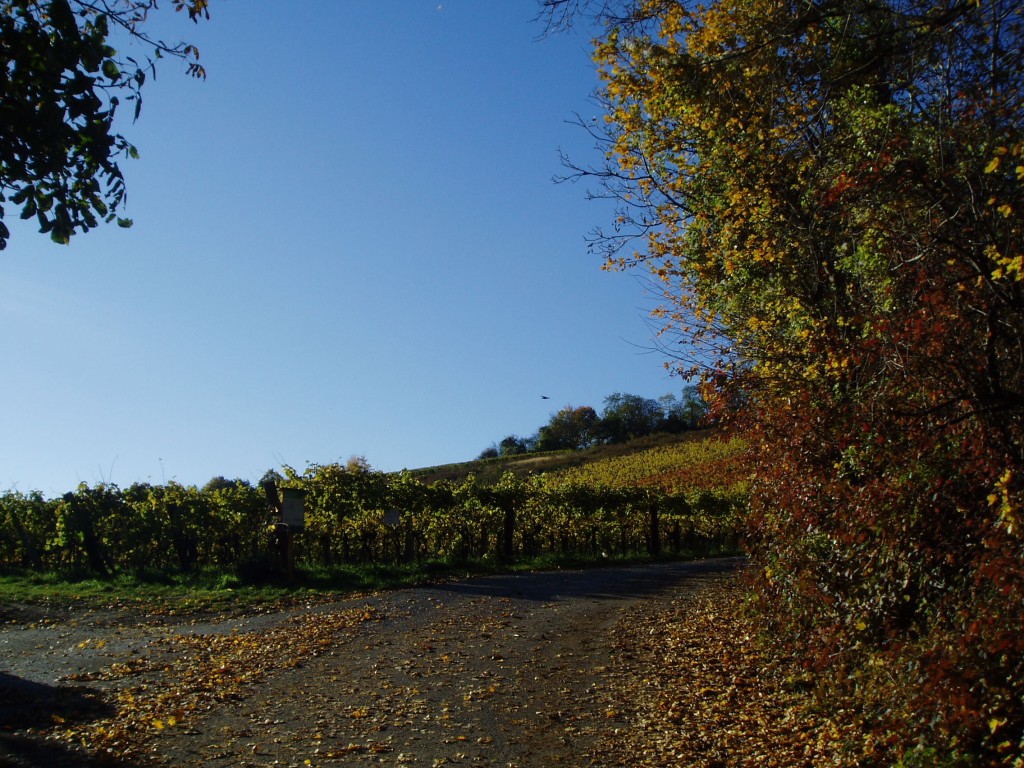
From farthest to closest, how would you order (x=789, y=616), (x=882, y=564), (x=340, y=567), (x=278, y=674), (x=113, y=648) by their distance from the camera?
(x=340, y=567) → (x=113, y=648) → (x=278, y=674) → (x=789, y=616) → (x=882, y=564)

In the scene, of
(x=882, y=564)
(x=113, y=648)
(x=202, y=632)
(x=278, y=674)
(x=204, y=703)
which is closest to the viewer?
(x=882, y=564)

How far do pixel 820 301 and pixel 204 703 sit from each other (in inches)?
367

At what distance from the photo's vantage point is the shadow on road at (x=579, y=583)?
17828 millimetres

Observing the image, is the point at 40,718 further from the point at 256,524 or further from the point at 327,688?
the point at 256,524

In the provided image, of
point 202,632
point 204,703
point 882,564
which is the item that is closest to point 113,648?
point 202,632

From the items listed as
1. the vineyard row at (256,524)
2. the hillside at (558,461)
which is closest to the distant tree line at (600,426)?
the hillside at (558,461)

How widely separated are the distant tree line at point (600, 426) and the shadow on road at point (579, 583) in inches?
2681

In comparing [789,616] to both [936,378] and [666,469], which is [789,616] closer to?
[936,378]

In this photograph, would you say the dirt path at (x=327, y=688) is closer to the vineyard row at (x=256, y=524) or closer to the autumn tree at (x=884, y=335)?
the autumn tree at (x=884, y=335)

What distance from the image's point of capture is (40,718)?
26.3 ft

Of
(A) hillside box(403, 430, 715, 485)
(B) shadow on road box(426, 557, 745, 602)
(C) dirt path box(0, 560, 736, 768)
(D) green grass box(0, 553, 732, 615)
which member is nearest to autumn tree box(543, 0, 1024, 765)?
(C) dirt path box(0, 560, 736, 768)

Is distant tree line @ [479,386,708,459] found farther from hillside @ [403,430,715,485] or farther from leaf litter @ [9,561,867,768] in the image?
leaf litter @ [9,561,867,768]

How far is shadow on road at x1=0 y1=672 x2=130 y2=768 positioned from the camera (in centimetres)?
661

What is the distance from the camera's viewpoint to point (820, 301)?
11727 millimetres
